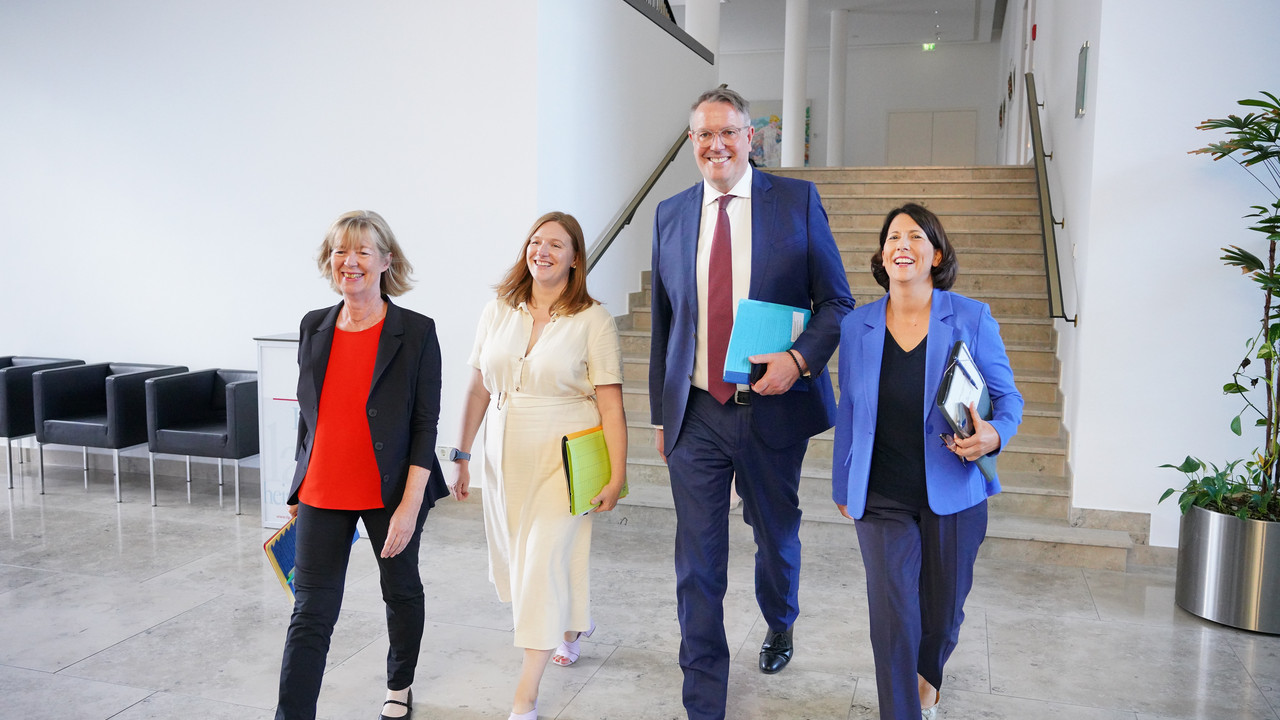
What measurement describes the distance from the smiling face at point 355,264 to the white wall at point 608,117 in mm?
2811

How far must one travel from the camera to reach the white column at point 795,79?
41.8 feet

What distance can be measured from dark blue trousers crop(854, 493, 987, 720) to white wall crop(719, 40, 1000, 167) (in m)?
14.3

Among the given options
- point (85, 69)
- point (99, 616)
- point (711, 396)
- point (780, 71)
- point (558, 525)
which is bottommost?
point (99, 616)

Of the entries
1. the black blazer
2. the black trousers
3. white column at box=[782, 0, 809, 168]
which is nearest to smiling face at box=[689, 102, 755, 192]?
the black blazer

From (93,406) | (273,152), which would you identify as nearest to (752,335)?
(273,152)

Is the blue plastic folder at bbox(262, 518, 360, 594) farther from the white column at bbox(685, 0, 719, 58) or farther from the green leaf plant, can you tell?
the white column at bbox(685, 0, 719, 58)

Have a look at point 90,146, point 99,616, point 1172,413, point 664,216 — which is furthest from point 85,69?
point 1172,413

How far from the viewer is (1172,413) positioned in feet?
14.3

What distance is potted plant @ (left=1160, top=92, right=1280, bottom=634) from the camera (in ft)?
11.8

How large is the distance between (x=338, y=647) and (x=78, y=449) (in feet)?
13.2

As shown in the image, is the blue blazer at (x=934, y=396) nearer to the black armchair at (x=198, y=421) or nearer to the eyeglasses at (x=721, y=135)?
the eyeglasses at (x=721, y=135)

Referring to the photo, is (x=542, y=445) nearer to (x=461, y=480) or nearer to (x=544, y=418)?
(x=544, y=418)

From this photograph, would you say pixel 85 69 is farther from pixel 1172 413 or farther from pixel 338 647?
pixel 1172 413

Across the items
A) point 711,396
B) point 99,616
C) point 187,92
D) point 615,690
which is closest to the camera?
point 711,396
